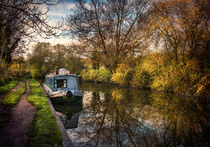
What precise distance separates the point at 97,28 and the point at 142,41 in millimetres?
7088

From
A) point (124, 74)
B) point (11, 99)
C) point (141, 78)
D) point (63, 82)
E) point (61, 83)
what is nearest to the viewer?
point (11, 99)

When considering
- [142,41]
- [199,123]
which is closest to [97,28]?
[142,41]

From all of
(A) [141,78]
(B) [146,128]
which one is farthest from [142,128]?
(A) [141,78]

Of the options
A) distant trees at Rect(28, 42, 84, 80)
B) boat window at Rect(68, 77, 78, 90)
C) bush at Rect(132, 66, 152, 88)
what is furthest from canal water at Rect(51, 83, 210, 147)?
distant trees at Rect(28, 42, 84, 80)

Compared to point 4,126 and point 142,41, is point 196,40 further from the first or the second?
point 4,126

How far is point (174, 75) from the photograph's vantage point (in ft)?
46.0

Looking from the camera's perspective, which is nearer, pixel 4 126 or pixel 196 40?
pixel 4 126

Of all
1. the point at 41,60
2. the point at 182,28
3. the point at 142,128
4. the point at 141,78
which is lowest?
the point at 142,128

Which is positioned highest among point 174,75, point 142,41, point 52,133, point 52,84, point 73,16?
point 73,16

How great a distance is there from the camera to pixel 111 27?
2128cm

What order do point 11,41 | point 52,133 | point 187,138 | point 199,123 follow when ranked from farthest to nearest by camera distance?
point 11,41, point 199,123, point 187,138, point 52,133

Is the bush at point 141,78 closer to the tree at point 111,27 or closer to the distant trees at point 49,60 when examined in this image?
the tree at point 111,27

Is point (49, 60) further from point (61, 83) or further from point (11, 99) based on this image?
point (11, 99)

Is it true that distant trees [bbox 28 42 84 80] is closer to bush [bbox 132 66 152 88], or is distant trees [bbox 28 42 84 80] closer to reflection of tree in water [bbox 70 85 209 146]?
bush [bbox 132 66 152 88]
